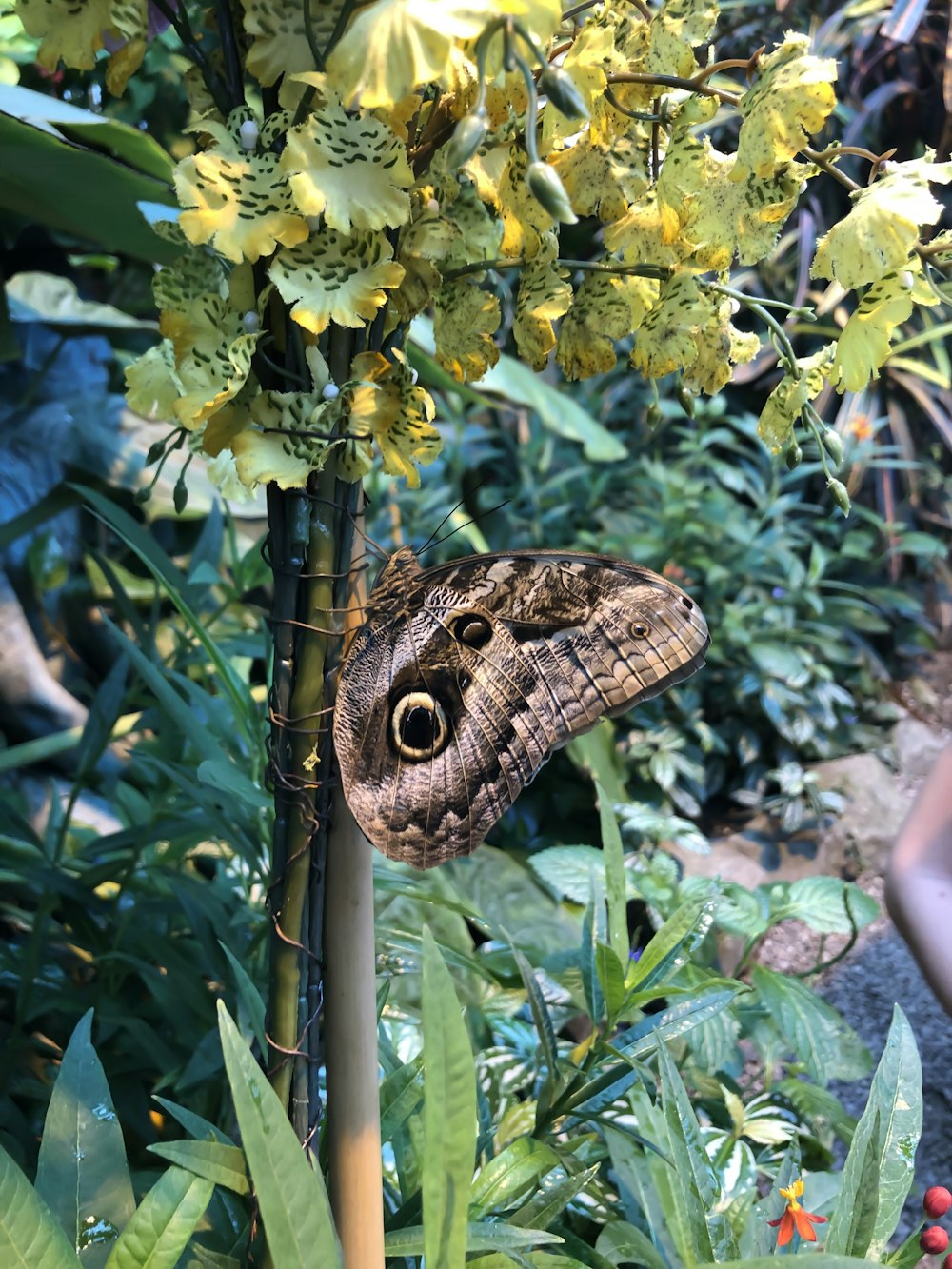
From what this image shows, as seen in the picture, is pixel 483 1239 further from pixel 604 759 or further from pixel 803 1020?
pixel 604 759

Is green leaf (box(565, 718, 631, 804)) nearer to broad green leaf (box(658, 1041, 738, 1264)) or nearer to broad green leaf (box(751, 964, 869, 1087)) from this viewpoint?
broad green leaf (box(751, 964, 869, 1087))

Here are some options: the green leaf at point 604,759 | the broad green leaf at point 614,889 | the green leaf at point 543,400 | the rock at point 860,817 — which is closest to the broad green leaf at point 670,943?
the broad green leaf at point 614,889

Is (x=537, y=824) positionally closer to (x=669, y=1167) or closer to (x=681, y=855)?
(x=681, y=855)

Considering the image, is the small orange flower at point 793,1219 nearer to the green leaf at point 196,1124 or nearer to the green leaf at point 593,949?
the green leaf at point 593,949

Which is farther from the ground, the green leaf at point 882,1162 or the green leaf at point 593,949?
the green leaf at point 593,949

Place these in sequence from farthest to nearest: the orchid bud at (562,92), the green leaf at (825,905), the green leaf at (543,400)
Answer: the green leaf at (543,400) → the green leaf at (825,905) → the orchid bud at (562,92)

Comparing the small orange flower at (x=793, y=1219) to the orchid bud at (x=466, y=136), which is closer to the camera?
the orchid bud at (x=466, y=136)

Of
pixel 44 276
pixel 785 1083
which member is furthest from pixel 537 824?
pixel 44 276
